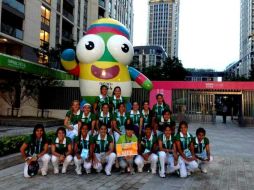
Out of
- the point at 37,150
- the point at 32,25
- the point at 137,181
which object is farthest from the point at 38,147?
the point at 32,25

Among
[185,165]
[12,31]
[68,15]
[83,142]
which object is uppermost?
[68,15]

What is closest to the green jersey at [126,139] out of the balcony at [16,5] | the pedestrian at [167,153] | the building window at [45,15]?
the pedestrian at [167,153]

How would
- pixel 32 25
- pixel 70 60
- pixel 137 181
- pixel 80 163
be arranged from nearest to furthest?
1. pixel 137 181
2. pixel 80 163
3. pixel 70 60
4. pixel 32 25

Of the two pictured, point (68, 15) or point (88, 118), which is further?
point (68, 15)

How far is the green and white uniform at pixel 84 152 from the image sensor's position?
7152 millimetres

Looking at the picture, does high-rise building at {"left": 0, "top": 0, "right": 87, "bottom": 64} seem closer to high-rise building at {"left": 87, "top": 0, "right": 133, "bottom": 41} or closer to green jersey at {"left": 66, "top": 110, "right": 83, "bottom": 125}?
high-rise building at {"left": 87, "top": 0, "right": 133, "bottom": 41}

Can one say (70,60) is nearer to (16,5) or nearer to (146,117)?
(146,117)

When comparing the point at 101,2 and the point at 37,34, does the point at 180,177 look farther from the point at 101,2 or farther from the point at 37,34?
the point at 101,2

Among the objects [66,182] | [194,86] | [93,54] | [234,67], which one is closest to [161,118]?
[66,182]

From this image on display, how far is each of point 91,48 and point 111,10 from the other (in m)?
39.0

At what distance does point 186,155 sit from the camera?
23.8 feet

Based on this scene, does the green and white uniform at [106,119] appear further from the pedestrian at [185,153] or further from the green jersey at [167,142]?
the pedestrian at [185,153]

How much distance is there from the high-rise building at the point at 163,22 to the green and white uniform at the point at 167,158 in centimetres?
15367

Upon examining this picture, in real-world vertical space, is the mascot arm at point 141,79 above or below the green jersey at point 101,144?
above
